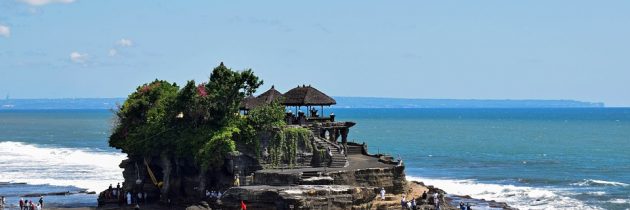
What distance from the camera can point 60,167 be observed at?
248 feet

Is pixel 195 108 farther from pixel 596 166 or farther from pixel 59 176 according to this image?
pixel 596 166

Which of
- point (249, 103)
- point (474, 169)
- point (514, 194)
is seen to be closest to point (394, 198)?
point (249, 103)

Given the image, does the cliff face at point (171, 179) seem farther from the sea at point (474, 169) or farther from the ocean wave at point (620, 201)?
the ocean wave at point (620, 201)

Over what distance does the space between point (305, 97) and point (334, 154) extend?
14.9 ft

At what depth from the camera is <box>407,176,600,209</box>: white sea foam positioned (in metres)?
52.8

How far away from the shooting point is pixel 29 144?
110 metres

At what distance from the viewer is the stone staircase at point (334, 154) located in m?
45.5

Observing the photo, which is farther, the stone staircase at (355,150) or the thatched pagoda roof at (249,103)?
the stone staircase at (355,150)

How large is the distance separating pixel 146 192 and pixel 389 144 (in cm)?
6537

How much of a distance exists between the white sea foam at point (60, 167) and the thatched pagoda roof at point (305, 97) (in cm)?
1680

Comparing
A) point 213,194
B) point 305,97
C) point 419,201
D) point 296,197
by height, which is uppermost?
point 305,97

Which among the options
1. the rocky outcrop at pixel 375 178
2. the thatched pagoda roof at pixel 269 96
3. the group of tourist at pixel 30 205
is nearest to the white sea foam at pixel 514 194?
the rocky outcrop at pixel 375 178

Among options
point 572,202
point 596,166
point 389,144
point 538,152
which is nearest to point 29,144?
point 389,144

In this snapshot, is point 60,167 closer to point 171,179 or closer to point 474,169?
point 171,179
